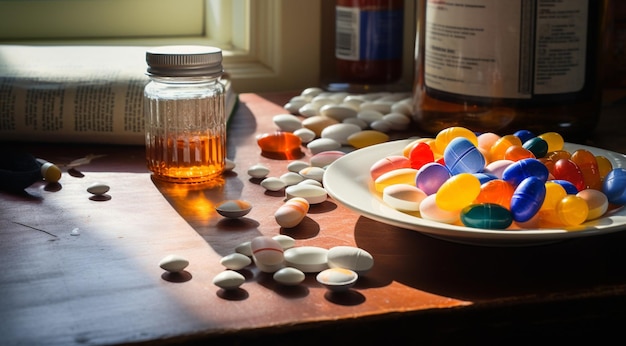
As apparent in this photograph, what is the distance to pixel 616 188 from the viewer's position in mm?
615

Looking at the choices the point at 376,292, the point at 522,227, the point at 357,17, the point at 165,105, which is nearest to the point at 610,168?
the point at 522,227

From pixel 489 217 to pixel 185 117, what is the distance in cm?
33

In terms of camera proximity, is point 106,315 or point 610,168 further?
point 610,168

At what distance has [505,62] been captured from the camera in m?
0.84

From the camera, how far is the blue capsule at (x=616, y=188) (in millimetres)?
615

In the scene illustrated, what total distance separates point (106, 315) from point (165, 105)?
1.08 ft

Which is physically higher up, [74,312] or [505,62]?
[505,62]

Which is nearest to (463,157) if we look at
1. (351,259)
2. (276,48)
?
(351,259)

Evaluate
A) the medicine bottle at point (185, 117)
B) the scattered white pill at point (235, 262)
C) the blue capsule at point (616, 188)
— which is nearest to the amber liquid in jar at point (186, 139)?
the medicine bottle at point (185, 117)

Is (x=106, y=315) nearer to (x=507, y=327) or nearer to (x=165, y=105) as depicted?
(x=507, y=327)

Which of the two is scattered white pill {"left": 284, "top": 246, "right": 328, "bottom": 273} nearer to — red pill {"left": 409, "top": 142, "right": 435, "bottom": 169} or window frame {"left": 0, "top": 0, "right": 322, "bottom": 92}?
red pill {"left": 409, "top": 142, "right": 435, "bottom": 169}

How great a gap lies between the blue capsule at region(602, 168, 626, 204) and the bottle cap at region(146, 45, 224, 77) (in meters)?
0.33

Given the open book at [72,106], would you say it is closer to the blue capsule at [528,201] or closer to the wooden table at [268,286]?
the wooden table at [268,286]

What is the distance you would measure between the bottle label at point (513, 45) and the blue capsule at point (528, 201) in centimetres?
29
